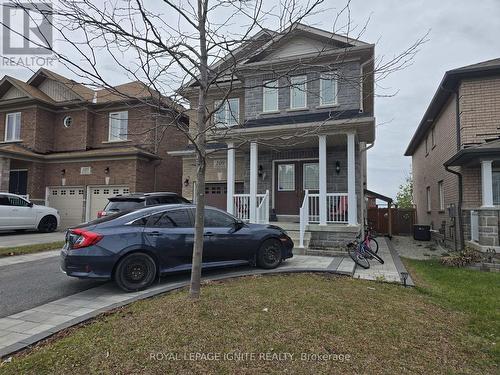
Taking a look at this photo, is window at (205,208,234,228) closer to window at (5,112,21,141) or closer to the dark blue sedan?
the dark blue sedan

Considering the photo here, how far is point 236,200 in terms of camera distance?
11.8 m

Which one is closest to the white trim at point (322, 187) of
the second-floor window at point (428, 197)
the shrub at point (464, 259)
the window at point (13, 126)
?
the shrub at point (464, 259)

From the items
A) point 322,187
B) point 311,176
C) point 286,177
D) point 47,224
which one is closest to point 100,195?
point 47,224

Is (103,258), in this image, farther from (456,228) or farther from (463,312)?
(456,228)

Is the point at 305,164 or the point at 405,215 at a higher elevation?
the point at 305,164

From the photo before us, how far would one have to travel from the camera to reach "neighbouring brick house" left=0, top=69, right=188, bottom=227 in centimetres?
1595

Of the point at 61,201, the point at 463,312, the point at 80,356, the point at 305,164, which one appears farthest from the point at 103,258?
the point at 61,201

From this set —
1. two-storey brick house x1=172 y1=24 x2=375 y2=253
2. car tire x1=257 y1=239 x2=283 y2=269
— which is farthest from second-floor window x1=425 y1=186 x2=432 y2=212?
car tire x1=257 y1=239 x2=283 y2=269

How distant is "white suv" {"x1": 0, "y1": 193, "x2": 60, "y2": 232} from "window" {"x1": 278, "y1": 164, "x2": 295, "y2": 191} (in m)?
10.1

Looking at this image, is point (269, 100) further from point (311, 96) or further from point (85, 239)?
point (85, 239)

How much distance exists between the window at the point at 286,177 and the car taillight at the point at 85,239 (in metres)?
8.16

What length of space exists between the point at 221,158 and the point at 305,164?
11.5ft

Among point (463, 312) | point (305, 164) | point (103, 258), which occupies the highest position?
point (305, 164)

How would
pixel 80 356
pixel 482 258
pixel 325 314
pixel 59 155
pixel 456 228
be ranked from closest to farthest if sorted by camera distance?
1. pixel 80 356
2. pixel 325 314
3. pixel 482 258
4. pixel 456 228
5. pixel 59 155
